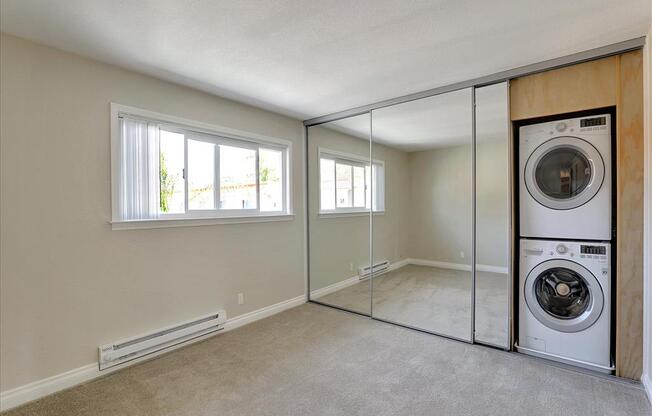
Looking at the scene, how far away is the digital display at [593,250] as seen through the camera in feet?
7.64

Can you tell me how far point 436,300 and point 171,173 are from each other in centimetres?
311

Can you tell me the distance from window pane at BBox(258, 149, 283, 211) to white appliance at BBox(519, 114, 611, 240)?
2632 mm

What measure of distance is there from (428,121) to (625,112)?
5.19 ft

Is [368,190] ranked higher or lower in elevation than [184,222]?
higher

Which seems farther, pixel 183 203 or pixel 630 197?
pixel 183 203

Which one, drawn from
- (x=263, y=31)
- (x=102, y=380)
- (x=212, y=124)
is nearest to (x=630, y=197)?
(x=263, y=31)

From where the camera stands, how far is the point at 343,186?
13.3 feet

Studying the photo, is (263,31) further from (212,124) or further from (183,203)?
(183,203)

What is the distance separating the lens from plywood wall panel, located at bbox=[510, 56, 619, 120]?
229 centimetres

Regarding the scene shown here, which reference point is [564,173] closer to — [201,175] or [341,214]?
[341,214]

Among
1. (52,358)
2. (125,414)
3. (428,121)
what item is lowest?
(125,414)

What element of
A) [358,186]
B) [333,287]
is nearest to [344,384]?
[333,287]

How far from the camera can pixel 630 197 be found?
2.22 meters

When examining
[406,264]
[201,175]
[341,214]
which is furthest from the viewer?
[341,214]
